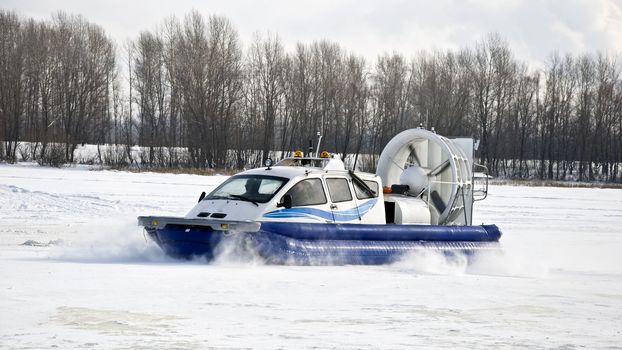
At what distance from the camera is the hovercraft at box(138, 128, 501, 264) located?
36.6 feet

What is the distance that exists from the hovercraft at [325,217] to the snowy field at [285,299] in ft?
0.85

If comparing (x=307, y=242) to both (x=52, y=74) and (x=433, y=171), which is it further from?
(x=52, y=74)

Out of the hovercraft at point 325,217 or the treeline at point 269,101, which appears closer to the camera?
the hovercraft at point 325,217

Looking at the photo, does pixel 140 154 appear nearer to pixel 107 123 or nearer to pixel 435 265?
pixel 107 123

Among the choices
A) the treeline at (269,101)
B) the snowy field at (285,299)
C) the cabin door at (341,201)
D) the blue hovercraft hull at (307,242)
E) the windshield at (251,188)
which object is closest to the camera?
the snowy field at (285,299)

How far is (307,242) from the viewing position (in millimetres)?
11445

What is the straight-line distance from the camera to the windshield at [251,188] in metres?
11.9

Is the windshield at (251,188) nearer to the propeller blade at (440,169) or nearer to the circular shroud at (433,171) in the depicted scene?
the circular shroud at (433,171)

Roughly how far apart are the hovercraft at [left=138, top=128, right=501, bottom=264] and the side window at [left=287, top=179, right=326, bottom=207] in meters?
0.02

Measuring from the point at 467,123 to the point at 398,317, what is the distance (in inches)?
2318

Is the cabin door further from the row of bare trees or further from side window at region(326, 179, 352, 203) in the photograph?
the row of bare trees

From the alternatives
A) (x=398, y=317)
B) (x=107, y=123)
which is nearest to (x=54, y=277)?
(x=398, y=317)

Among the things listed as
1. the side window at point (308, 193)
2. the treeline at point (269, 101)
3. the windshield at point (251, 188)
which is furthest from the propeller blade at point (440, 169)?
the treeline at point (269, 101)

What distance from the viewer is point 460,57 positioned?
66.2 m
